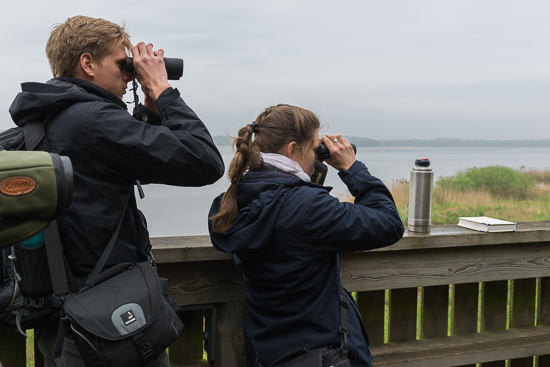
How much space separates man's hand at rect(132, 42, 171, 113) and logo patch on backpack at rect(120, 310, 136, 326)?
0.68m

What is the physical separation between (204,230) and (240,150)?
2.13 feet

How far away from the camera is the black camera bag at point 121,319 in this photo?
4.38ft

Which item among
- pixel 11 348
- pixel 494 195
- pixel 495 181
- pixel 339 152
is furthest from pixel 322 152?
pixel 495 181

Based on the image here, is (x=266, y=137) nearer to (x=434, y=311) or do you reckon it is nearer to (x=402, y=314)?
(x=402, y=314)

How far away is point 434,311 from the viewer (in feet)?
8.23

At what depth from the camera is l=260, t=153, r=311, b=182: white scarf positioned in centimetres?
170

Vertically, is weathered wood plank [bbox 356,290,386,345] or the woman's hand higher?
the woman's hand

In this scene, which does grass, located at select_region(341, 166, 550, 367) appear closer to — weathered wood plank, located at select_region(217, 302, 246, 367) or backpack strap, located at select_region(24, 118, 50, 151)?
weathered wood plank, located at select_region(217, 302, 246, 367)

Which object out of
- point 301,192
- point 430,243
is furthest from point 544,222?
point 301,192

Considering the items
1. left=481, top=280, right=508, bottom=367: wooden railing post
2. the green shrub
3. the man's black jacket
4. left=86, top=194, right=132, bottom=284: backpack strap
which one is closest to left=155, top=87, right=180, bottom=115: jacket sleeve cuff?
the man's black jacket

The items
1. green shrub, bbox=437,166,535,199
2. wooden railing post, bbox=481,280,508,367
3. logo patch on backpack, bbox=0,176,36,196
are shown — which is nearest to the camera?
logo patch on backpack, bbox=0,176,36,196

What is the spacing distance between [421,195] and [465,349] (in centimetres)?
80

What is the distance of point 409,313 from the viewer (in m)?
2.49

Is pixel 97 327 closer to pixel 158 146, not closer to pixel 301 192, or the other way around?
pixel 158 146
